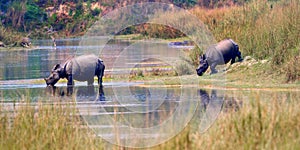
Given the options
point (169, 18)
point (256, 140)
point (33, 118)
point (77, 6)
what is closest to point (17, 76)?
point (169, 18)

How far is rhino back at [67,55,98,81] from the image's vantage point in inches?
867

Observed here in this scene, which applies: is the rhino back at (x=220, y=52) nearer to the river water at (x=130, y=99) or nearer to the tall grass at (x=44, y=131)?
the river water at (x=130, y=99)

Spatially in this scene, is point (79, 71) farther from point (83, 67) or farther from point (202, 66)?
point (202, 66)

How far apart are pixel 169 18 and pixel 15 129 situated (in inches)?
828

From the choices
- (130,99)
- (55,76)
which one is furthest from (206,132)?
(55,76)

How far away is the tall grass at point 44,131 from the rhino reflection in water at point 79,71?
36.1 ft

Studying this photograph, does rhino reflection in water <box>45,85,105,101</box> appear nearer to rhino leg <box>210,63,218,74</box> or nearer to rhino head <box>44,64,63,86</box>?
rhino head <box>44,64,63,86</box>

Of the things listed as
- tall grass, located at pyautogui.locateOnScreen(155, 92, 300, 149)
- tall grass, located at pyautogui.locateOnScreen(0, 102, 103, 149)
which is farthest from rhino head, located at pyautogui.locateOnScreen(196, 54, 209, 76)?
tall grass, located at pyautogui.locateOnScreen(155, 92, 300, 149)

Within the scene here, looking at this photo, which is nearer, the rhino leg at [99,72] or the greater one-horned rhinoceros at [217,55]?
A: the rhino leg at [99,72]

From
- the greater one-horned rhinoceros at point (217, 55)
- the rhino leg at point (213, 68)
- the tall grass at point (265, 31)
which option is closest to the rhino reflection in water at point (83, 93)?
the greater one-horned rhinoceros at point (217, 55)

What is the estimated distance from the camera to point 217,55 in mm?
23062

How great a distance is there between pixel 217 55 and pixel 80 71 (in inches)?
160

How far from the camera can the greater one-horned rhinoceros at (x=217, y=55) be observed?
2306cm

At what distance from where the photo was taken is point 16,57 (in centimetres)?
3741
